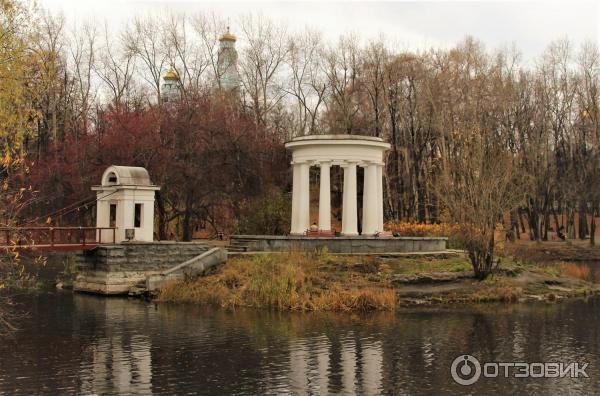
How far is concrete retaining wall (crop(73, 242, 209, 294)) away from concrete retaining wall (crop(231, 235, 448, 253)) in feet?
7.25

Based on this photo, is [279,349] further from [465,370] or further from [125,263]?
[125,263]

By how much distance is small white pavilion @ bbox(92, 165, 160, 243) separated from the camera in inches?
1211

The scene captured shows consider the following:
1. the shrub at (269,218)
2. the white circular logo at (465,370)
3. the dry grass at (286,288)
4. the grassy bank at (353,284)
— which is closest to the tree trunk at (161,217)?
the shrub at (269,218)

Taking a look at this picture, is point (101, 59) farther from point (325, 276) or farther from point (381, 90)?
point (325, 276)

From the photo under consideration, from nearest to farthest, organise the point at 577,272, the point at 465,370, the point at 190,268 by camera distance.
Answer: the point at 465,370 < the point at 190,268 < the point at 577,272

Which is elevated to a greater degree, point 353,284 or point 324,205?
point 324,205

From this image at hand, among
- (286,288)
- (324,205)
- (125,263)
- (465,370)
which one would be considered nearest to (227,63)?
(324,205)

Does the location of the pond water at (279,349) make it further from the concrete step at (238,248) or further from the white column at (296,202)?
the white column at (296,202)

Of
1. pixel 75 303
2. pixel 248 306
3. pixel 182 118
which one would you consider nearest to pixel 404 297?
pixel 248 306

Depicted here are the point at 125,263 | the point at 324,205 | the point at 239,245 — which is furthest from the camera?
the point at 324,205

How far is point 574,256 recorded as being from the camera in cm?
4981

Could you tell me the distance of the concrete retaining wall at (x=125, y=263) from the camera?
29.2m

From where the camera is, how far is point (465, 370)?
1619cm

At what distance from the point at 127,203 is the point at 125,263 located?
2.89 meters
